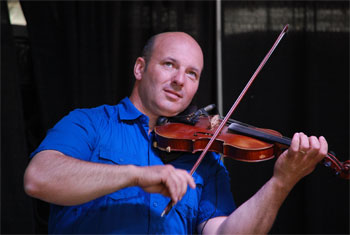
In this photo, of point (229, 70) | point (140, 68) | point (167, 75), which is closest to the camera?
point (167, 75)

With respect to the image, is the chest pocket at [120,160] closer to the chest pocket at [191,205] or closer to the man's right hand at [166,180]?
the chest pocket at [191,205]

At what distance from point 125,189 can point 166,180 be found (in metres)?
0.43

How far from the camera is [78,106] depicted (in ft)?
7.13

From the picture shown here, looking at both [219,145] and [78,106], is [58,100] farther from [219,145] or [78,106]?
[219,145]

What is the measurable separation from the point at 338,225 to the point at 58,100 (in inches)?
73.4

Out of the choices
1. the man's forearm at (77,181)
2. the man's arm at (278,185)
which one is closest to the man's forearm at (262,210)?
the man's arm at (278,185)

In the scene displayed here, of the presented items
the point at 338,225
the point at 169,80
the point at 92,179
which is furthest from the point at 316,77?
the point at 92,179

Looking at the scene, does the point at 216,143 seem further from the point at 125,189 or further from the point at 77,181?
the point at 77,181

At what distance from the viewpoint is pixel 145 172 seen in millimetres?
1124

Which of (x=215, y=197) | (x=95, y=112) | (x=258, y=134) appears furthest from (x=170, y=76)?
(x=215, y=197)

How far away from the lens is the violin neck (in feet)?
4.86

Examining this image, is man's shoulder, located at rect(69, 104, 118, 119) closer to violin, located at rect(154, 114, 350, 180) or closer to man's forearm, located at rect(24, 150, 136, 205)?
violin, located at rect(154, 114, 350, 180)

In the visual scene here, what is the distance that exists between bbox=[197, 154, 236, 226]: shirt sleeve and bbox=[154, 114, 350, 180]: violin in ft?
0.56

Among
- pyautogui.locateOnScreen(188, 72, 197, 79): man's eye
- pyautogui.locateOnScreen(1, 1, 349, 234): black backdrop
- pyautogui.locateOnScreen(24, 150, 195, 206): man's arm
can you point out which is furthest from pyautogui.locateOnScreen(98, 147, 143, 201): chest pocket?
pyautogui.locateOnScreen(1, 1, 349, 234): black backdrop
